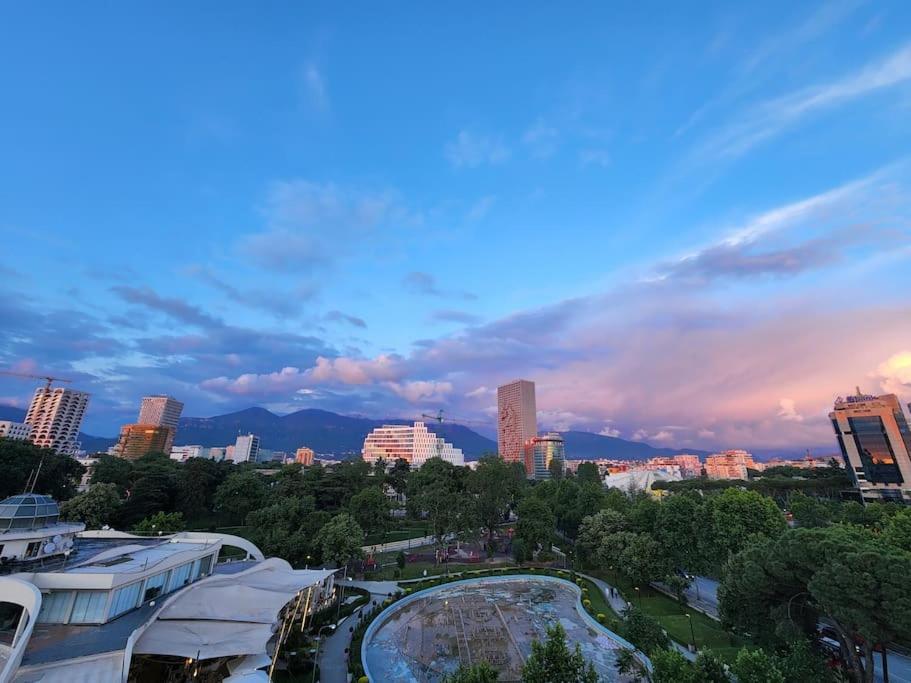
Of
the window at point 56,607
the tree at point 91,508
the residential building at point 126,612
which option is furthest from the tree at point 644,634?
the tree at point 91,508

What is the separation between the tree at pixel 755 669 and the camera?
14.4 metres

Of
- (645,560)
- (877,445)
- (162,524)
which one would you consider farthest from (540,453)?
(162,524)

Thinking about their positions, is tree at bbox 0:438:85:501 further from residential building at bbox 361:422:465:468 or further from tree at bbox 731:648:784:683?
residential building at bbox 361:422:465:468

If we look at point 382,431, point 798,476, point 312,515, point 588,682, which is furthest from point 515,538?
point 382,431

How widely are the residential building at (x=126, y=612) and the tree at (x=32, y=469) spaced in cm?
3057

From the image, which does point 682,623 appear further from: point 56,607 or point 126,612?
point 56,607

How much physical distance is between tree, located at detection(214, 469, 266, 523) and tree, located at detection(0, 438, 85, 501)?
670 inches

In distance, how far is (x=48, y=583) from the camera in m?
16.0

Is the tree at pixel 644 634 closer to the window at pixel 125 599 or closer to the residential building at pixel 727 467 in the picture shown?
the window at pixel 125 599

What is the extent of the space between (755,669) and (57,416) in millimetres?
190354

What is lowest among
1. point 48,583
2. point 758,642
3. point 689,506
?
point 758,642

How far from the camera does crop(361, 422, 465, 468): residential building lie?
145 meters

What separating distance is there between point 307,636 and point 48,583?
14368 mm

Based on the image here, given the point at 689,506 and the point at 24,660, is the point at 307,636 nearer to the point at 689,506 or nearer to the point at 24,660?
the point at 24,660
